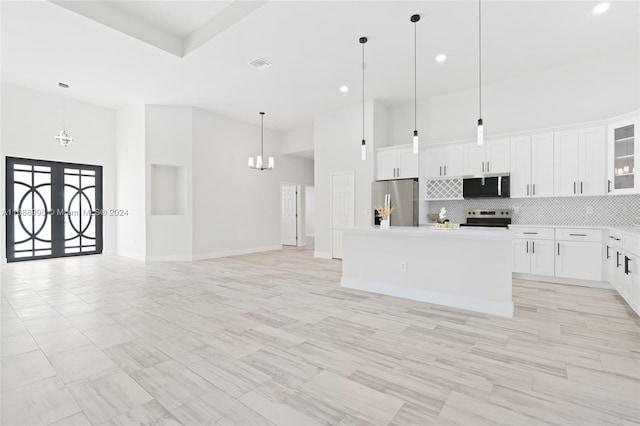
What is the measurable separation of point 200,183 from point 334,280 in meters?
4.29

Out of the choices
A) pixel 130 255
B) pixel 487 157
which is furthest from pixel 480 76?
pixel 130 255

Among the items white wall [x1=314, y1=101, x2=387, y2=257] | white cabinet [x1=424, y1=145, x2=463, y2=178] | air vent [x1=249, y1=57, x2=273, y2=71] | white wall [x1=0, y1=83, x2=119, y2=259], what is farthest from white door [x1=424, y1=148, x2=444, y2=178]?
white wall [x1=0, y1=83, x2=119, y2=259]

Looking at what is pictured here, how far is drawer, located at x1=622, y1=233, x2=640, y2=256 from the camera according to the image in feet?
10.2

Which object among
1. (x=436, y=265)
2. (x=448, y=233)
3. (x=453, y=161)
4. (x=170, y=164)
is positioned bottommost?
(x=436, y=265)

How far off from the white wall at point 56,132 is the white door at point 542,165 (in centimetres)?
881

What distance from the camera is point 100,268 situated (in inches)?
234

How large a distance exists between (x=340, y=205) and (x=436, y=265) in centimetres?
352

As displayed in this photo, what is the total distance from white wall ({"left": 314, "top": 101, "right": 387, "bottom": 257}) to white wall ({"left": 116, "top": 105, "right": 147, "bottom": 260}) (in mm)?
4009

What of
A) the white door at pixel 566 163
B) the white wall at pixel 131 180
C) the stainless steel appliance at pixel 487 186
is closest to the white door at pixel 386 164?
the stainless steel appliance at pixel 487 186

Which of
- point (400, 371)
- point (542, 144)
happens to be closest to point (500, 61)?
point (542, 144)

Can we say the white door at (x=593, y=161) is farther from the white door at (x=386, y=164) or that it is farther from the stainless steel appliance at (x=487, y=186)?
the white door at (x=386, y=164)

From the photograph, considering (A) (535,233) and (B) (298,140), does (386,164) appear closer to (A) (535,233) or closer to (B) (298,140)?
(A) (535,233)

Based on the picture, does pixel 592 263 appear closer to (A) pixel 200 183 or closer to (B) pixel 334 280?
(B) pixel 334 280

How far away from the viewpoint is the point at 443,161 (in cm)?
570
